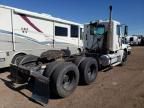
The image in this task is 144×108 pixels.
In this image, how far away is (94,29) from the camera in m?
10.2

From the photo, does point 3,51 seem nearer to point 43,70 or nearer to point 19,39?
point 19,39

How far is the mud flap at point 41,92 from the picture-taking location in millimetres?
5133

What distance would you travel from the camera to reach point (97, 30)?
10062mm

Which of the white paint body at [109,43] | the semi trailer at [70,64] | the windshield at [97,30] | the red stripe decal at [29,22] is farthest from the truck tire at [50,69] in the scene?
the windshield at [97,30]

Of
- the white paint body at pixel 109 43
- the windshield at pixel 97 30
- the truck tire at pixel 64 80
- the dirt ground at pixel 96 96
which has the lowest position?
the dirt ground at pixel 96 96

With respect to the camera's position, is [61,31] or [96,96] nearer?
[96,96]

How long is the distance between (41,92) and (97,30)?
229 inches

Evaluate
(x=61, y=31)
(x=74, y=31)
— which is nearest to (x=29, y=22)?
(x=61, y=31)

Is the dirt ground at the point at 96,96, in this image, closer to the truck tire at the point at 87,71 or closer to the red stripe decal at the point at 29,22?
the truck tire at the point at 87,71

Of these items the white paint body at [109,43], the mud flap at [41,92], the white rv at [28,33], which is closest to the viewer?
the mud flap at [41,92]

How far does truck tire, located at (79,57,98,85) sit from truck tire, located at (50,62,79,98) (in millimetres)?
657

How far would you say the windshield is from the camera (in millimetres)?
9898

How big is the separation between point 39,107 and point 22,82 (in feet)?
5.68

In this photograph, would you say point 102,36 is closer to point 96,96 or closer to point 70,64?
point 70,64
